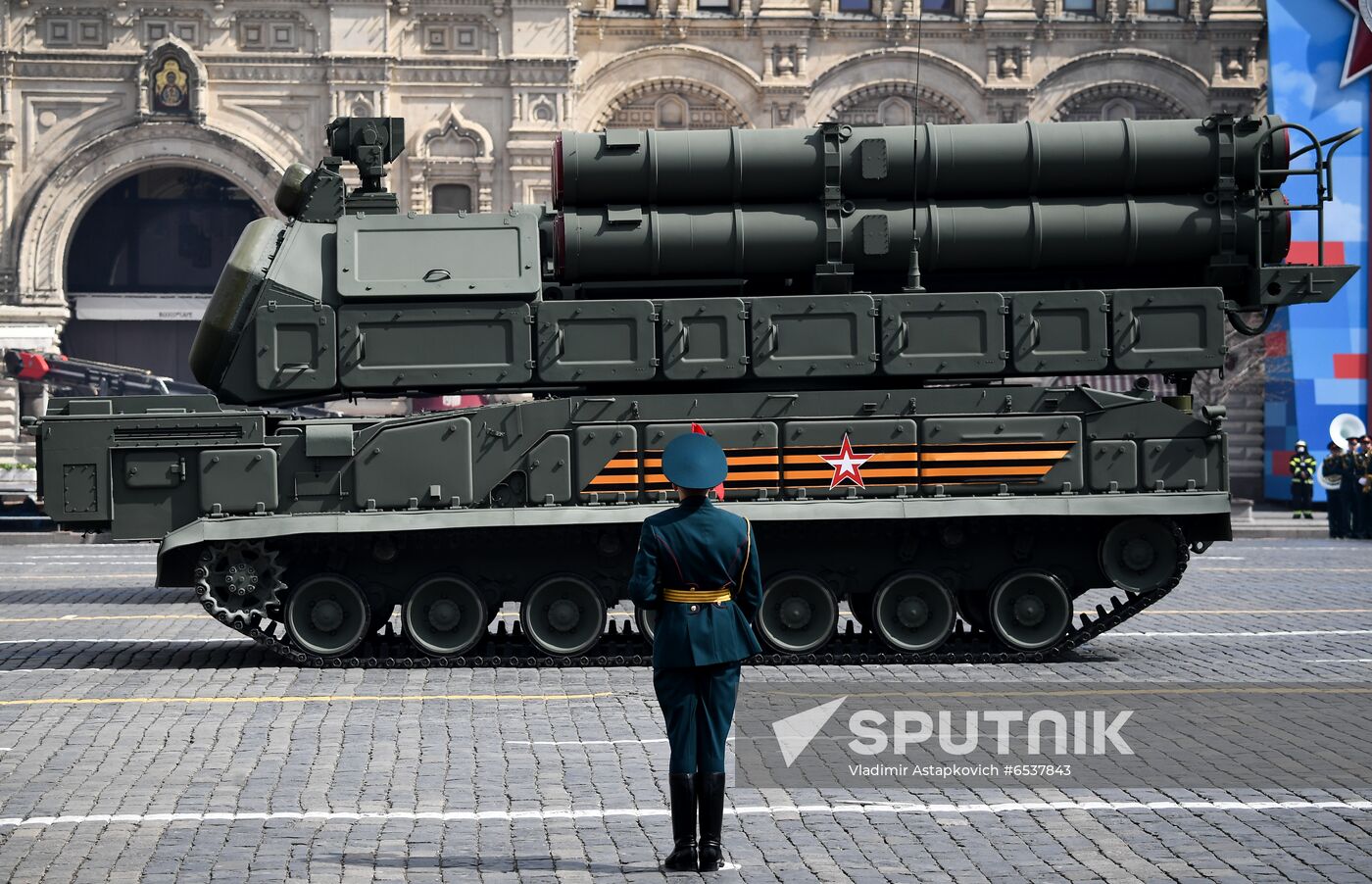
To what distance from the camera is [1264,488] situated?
47.9 metres

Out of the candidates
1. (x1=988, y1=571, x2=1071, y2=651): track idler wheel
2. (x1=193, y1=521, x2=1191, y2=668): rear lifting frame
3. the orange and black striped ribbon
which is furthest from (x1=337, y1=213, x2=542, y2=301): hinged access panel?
(x1=988, y1=571, x2=1071, y2=651): track idler wheel

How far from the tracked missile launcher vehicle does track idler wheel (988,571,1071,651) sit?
0.07 ft

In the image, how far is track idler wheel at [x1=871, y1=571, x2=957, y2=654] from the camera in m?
15.2

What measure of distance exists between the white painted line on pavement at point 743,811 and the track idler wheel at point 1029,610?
18.2ft

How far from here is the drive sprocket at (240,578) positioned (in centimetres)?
1470

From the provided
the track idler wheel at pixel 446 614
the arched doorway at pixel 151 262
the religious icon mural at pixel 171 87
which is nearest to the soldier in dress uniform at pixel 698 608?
the track idler wheel at pixel 446 614

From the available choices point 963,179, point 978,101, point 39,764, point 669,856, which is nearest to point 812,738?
point 669,856

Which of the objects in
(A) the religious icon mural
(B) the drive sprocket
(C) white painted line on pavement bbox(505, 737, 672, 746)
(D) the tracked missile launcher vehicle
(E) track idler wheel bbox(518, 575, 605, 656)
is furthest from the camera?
(A) the religious icon mural

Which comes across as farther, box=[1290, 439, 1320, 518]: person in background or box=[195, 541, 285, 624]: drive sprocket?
box=[1290, 439, 1320, 518]: person in background

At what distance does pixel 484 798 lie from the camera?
9.86 m

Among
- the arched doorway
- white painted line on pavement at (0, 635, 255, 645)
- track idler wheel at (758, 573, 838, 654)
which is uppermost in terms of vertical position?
the arched doorway

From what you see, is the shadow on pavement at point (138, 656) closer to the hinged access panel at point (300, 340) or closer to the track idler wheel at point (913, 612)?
the hinged access panel at point (300, 340)

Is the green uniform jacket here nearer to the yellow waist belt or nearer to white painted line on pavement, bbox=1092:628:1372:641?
the yellow waist belt

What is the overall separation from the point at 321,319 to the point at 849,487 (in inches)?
172
